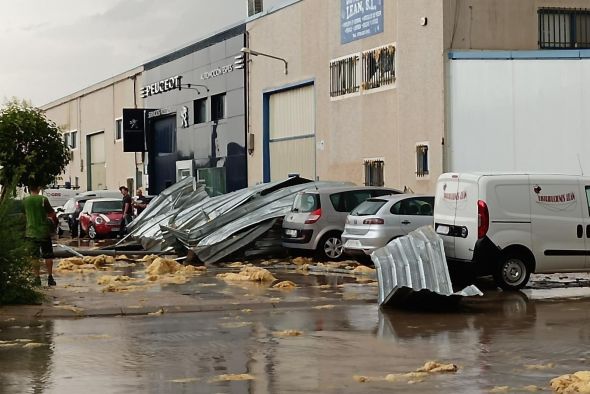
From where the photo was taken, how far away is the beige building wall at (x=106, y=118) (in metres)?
58.2

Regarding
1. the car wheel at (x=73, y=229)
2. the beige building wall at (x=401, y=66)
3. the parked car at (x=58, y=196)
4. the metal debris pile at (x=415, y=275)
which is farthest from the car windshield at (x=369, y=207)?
the parked car at (x=58, y=196)

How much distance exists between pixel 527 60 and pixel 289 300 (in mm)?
12616

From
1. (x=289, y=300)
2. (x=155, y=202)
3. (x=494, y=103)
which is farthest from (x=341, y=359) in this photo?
(x=155, y=202)

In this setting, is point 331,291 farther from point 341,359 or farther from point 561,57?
point 561,57

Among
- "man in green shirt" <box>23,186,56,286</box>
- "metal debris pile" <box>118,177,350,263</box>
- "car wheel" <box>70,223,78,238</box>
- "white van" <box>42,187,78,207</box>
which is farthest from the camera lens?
"white van" <box>42,187,78,207</box>

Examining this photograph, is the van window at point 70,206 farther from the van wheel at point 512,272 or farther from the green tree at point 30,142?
the van wheel at point 512,272

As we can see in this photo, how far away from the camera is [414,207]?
67.5ft

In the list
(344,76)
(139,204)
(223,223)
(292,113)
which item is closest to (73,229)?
(139,204)

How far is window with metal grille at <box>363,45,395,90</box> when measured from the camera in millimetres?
29734

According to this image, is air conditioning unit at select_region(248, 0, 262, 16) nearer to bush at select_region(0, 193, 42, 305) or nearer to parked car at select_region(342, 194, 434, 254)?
parked car at select_region(342, 194, 434, 254)

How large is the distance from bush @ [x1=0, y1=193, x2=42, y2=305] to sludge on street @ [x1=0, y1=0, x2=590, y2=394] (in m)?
0.03

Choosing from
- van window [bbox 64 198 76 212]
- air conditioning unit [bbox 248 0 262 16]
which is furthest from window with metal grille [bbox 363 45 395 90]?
van window [bbox 64 198 76 212]

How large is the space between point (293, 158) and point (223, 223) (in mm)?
14071

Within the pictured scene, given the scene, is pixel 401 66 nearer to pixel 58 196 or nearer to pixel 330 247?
pixel 330 247
